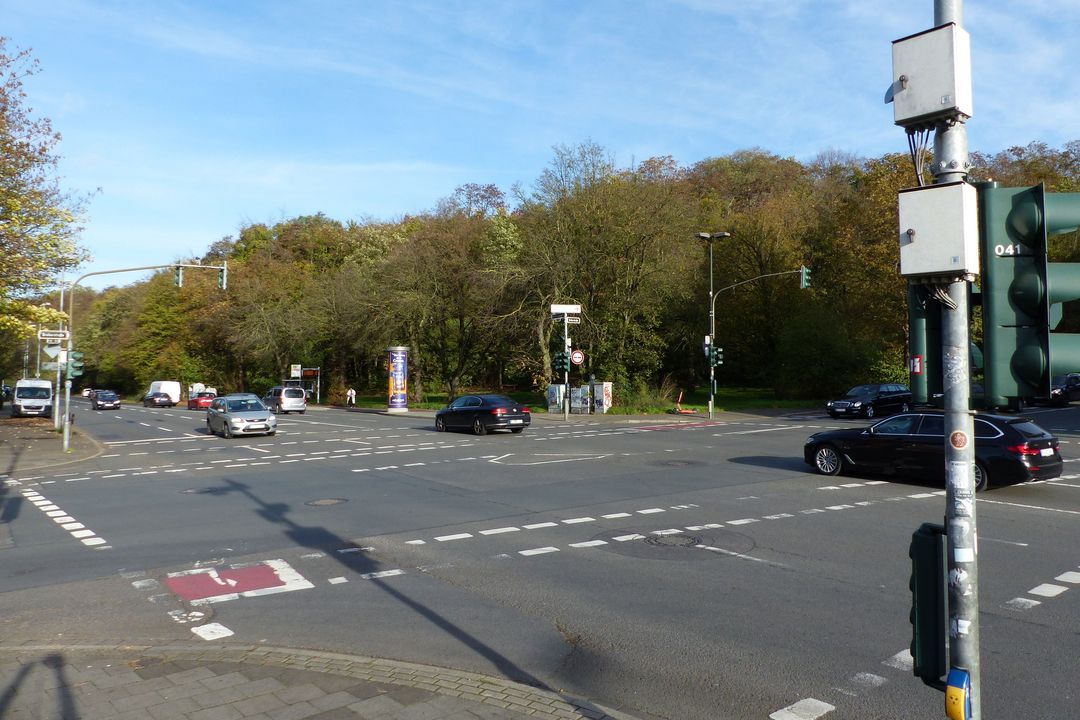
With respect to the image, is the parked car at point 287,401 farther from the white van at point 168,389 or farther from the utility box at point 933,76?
the utility box at point 933,76

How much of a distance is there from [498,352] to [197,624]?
50.2 meters

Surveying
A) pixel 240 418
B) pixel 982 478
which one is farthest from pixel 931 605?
pixel 240 418

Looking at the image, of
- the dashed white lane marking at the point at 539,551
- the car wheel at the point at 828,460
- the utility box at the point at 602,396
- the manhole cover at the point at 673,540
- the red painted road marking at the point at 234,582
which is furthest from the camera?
the utility box at the point at 602,396

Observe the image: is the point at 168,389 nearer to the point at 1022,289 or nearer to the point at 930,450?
the point at 930,450

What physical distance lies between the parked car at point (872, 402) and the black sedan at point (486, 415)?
1694cm

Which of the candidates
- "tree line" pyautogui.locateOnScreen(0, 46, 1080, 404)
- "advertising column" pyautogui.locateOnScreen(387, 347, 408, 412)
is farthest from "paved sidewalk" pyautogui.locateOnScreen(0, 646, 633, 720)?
"advertising column" pyautogui.locateOnScreen(387, 347, 408, 412)

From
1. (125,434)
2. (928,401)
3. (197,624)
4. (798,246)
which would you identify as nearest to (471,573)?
(197,624)

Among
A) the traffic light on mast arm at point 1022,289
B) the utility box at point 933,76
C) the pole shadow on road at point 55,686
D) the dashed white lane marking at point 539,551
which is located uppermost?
the utility box at point 933,76

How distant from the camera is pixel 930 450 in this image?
14578mm

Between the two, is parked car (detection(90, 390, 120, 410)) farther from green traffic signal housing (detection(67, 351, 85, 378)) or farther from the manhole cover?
the manhole cover

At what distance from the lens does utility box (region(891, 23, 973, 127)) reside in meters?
3.05

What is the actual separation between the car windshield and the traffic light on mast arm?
95.4 ft

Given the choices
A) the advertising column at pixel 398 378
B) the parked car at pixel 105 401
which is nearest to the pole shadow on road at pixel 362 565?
the advertising column at pixel 398 378

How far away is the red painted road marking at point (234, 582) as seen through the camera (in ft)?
25.0
